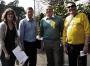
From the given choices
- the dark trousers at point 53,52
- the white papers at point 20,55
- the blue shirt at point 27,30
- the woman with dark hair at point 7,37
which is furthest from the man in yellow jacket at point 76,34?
the woman with dark hair at point 7,37

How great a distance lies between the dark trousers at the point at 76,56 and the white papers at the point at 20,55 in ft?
3.51

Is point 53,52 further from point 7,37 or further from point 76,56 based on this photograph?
point 7,37

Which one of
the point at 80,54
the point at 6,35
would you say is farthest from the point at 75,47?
the point at 6,35

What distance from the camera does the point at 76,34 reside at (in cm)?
816

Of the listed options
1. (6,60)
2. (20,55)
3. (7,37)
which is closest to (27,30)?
(20,55)

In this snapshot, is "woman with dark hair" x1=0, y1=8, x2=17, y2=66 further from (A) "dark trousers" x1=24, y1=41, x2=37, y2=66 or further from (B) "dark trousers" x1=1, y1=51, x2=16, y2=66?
(A) "dark trousers" x1=24, y1=41, x2=37, y2=66

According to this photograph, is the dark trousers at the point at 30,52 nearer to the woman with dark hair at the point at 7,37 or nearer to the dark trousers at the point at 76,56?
the woman with dark hair at the point at 7,37

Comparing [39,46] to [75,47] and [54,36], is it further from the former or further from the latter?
[75,47]

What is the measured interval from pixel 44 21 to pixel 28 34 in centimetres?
53

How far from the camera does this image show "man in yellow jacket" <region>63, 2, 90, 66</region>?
8.09 metres

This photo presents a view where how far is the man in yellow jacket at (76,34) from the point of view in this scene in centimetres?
809

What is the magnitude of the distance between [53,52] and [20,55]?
1158mm

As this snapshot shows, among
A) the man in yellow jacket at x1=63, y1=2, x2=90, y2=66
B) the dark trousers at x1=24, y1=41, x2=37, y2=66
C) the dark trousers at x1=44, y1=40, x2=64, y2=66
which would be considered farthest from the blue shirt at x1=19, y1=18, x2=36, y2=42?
the man in yellow jacket at x1=63, y1=2, x2=90, y2=66

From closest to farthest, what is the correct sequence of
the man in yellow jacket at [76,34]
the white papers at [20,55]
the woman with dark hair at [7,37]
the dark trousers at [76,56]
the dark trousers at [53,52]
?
1. the woman with dark hair at [7,37]
2. the white papers at [20,55]
3. the man in yellow jacket at [76,34]
4. the dark trousers at [76,56]
5. the dark trousers at [53,52]
